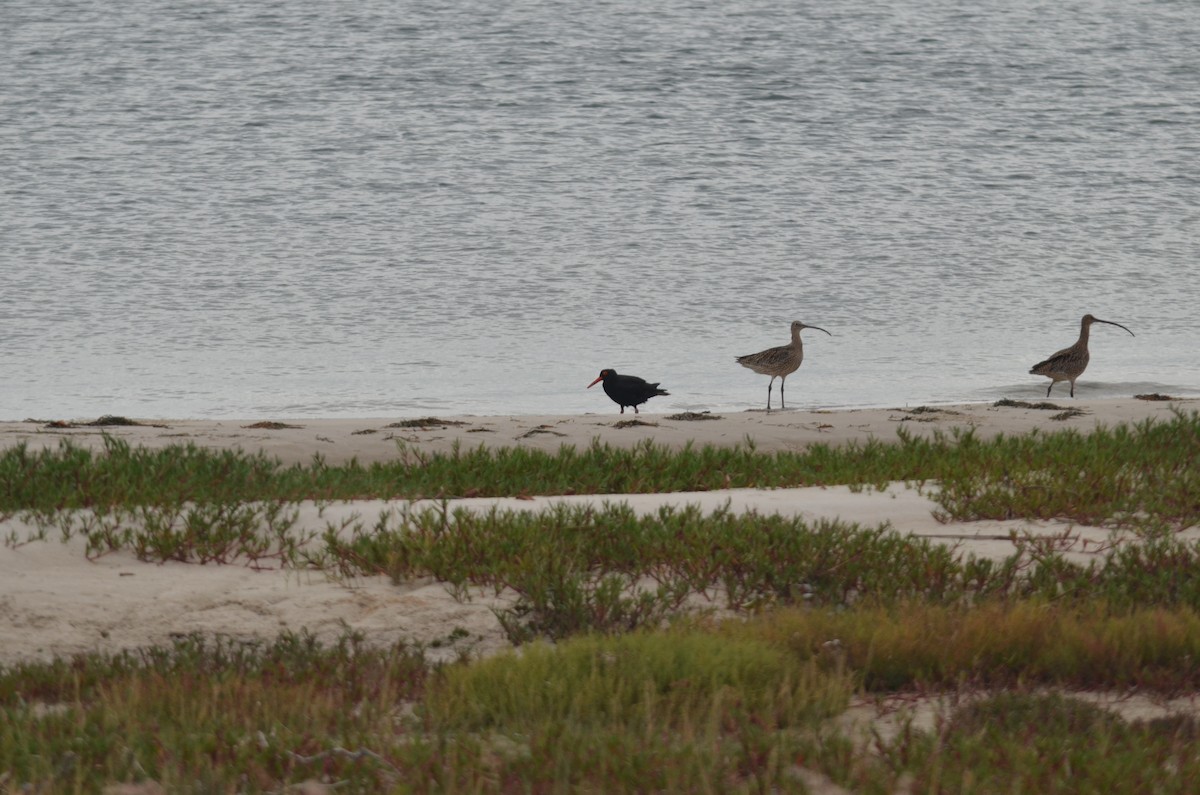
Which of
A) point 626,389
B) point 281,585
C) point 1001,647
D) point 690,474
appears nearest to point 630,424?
point 626,389

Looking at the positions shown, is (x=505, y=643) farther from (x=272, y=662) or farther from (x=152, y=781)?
(x=152, y=781)

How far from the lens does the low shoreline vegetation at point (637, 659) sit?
4.29 m

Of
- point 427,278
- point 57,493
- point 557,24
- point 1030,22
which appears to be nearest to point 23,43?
point 557,24

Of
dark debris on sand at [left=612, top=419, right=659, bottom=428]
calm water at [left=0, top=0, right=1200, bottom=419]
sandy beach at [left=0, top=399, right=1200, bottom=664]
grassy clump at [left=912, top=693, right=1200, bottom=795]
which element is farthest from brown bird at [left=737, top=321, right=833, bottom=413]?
grassy clump at [left=912, top=693, right=1200, bottom=795]

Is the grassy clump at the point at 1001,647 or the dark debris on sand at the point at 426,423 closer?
the grassy clump at the point at 1001,647

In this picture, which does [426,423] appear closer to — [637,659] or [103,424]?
[103,424]

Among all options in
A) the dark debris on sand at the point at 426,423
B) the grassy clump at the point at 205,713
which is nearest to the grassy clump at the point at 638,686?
the grassy clump at the point at 205,713

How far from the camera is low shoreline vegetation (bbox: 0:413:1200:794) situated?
169 inches

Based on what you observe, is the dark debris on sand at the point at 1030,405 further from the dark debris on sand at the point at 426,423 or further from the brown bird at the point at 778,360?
the dark debris on sand at the point at 426,423

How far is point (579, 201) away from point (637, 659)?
29098 mm

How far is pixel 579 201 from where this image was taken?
33719 mm

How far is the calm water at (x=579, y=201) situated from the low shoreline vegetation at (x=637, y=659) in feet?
33.9

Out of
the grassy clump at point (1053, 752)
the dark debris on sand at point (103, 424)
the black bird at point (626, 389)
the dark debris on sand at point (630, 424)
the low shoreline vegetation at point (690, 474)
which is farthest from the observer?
the black bird at point (626, 389)

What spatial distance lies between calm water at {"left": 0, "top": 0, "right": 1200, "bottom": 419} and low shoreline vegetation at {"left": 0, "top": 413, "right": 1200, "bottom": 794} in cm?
1032
